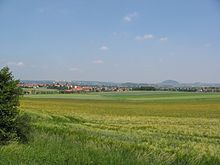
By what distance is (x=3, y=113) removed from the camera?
1547cm

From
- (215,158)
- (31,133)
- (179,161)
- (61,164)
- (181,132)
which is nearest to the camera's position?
(61,164)

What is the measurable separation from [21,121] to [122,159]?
20.2 ft

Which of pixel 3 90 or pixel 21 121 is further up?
pixel 3 90

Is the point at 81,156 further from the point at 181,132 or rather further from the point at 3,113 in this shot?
the point at 181,132

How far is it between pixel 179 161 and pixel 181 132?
13533 millimetres

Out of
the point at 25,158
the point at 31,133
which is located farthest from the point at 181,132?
the point at 25,158

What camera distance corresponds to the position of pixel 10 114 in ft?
51.4

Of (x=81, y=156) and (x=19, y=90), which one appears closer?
(x=81, y=156)

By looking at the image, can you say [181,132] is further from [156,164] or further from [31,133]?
[156,164]

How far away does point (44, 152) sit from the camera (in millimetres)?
12008

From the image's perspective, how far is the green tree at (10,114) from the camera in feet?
49.0

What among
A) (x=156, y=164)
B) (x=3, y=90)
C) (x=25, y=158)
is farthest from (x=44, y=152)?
(x=3, y=90)

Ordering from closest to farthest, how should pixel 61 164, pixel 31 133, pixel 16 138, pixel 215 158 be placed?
pixel 61 164, pixel 215 158, pixel 16 138, pixel 31 133

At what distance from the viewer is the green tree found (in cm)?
1495
